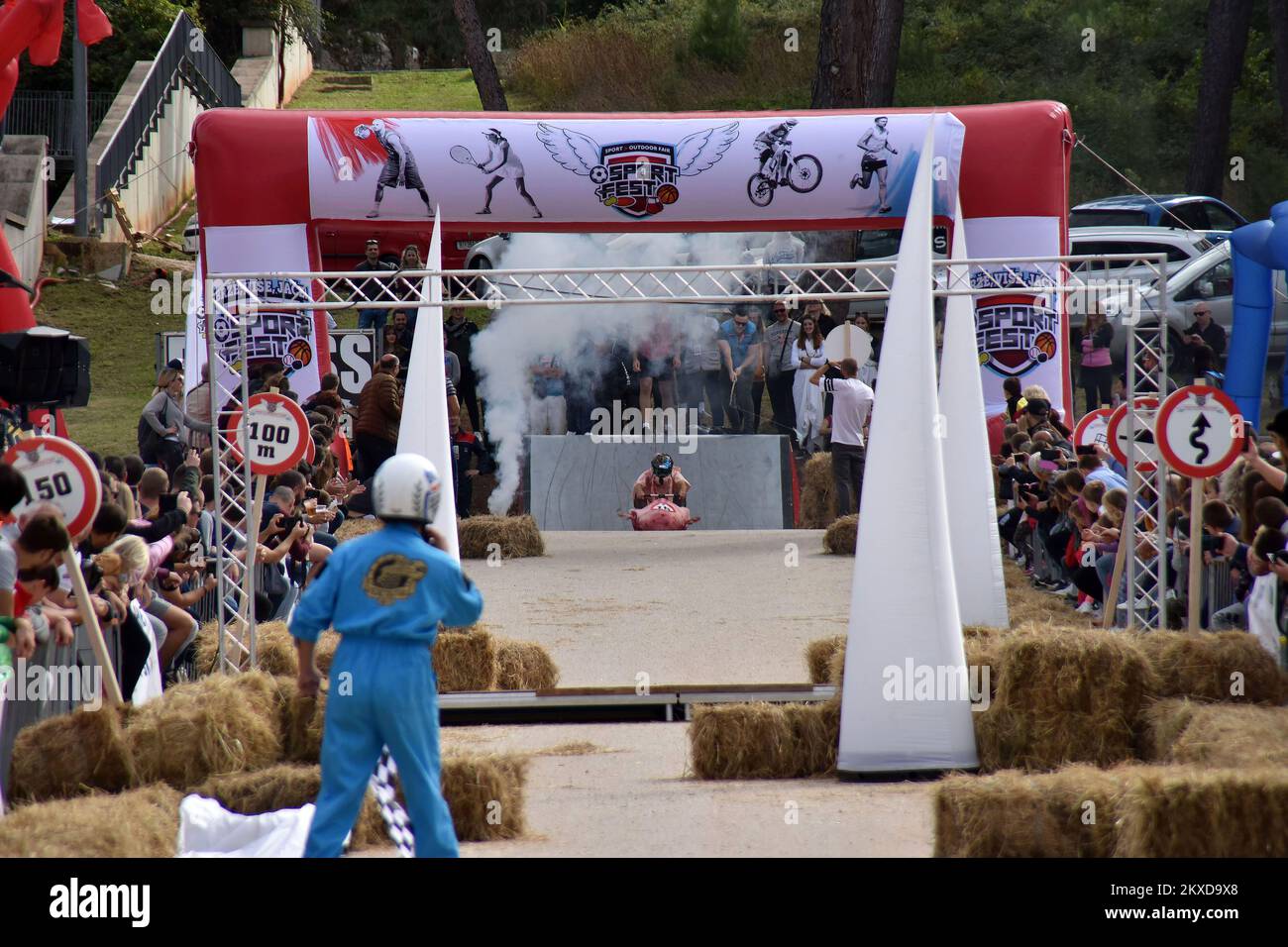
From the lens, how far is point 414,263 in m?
16.3

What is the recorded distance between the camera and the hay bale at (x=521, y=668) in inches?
428

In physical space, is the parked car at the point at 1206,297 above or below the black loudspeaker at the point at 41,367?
above

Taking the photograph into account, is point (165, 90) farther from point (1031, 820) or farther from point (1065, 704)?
point (1031, 820)

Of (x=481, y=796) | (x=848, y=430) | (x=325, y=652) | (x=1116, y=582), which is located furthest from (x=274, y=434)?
(x=848, y=430)

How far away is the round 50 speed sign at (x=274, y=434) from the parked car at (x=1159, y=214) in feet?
52.9

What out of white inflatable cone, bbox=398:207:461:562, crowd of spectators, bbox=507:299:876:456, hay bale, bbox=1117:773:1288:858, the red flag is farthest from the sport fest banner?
hay bale, bbox=1117:773:1288:858

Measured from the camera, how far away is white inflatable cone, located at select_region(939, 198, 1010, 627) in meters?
10.7

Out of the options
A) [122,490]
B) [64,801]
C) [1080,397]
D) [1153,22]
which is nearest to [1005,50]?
[1153,22]

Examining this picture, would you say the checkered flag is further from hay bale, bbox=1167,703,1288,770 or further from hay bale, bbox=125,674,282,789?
hay bale, bbox=1167,703,1288,770

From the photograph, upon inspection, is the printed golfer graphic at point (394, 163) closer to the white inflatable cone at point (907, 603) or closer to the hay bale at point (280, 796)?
the white inflatable cone at point (907, 603)

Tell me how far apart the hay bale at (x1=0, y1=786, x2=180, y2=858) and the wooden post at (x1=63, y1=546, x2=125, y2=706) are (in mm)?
756

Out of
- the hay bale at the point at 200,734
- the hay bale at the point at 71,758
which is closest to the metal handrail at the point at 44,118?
the hay bale at the point at 200,734

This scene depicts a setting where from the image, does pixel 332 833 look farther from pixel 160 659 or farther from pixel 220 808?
pixel 160 659

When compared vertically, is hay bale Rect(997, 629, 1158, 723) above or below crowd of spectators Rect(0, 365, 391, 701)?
below
